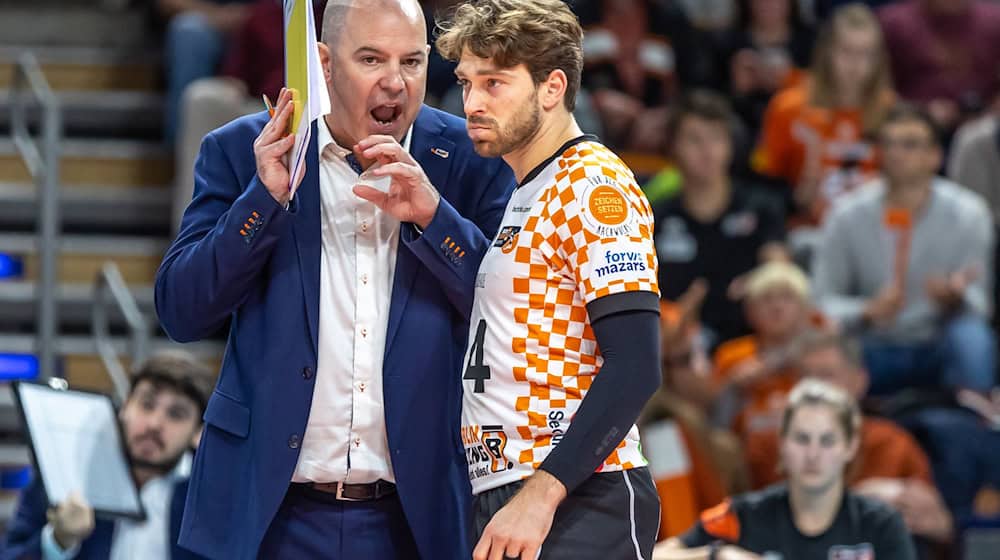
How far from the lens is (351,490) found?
2951mm

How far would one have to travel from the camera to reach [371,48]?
2.90 m

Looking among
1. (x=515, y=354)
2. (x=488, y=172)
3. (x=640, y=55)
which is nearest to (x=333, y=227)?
(x=488, y=172)

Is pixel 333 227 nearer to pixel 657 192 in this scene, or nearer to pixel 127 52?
pixel 657 192

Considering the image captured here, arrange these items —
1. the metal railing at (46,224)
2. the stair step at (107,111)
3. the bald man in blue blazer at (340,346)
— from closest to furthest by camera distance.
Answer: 1. the bald man in blue blazer at (340,346)
2. the metal railing at (46,224)
3. the stair step at (107,111)

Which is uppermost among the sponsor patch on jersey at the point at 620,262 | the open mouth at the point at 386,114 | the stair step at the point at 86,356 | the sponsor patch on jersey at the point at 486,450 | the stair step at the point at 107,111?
the stair step at the point at 107,111

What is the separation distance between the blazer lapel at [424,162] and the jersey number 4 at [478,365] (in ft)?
0.86

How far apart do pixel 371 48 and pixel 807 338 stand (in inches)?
154

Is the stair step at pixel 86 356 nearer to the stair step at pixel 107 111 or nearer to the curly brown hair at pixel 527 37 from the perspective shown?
the stair step at pixel 107 111

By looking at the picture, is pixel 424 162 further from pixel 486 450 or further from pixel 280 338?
pixel 486 450

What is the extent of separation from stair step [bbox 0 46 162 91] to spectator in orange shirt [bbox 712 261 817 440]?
11.4ft

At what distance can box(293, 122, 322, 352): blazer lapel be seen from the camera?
2914mm

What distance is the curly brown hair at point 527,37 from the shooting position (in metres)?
2.64

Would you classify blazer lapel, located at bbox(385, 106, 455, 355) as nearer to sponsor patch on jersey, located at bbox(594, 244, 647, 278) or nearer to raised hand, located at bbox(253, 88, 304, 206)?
raised hand, located at bbox(253, 88, 304, 206)

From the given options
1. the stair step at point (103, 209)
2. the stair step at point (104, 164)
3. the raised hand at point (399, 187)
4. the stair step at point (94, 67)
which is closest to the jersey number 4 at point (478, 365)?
the raised hand at point (399, 187)
